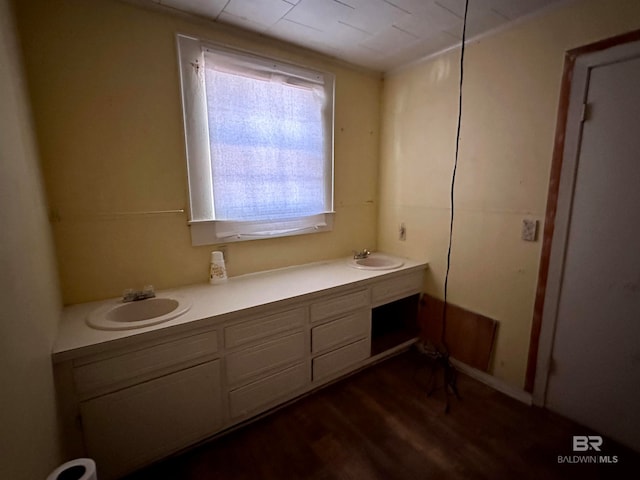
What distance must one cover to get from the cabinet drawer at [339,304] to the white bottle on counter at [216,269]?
64cm

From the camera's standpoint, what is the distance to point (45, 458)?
914mm

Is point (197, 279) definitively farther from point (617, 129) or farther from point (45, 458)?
point (617, 129)

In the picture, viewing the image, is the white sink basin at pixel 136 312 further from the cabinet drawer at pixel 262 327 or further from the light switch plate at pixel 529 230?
the light switch plate at pixel 529 230

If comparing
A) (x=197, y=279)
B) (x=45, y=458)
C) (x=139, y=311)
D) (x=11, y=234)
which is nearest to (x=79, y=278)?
(x=139, y=311)

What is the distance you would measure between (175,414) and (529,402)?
82.7 inches

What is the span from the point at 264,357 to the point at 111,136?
4.83 ft

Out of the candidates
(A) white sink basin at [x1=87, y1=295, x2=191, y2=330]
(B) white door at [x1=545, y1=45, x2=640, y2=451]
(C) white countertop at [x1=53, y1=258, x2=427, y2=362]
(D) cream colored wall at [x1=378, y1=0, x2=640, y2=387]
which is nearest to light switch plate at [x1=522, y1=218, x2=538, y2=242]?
(D) cream colored wall at [x1=378, y1=0, x2=640, y2=387]

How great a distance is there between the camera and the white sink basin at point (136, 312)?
4.31 ft

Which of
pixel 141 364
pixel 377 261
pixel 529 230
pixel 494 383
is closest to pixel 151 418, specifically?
pixel 141 364

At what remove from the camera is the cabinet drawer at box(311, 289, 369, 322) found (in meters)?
1.83

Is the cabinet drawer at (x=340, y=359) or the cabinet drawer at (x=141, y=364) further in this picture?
the cabinet drawer at (x=340, y=359)

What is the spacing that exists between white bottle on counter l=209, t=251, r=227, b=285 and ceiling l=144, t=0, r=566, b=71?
1411 millimetres

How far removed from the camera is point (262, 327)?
161cm

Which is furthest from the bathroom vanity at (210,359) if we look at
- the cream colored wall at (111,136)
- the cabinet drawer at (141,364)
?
the cream colored wall at (111,136)
